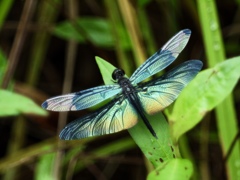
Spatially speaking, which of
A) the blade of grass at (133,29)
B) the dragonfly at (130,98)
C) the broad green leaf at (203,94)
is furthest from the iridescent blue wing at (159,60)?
the blade of grass at (133,29)

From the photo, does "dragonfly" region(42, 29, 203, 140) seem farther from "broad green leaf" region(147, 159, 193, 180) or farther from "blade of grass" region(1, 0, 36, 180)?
"blade of grass" region(1, 0, 36, 180)

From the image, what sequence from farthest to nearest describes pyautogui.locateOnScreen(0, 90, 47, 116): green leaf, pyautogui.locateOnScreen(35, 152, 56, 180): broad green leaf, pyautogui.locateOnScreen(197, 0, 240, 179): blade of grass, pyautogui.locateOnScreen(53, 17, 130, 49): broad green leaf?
pyautogui.locateOnScreen(53, 17, 130, 49): broad green leaf
pyautogui.locateOnScreen(35, 152, 56, 180): broad green leaf
pyautogui.locateOnScreen(197, 0, 240, 179): blade of grass
pyautogui.locateOnScreen(0, 90, 47, 116): green leaf

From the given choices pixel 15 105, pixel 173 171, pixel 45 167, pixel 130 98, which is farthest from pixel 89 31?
pixel 173 171

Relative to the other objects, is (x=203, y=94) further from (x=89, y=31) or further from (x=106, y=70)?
(x=89, y=31)

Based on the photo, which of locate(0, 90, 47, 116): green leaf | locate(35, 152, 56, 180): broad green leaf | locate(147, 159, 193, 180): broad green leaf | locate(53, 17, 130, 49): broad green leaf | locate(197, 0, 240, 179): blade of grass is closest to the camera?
locate(147, 159, 193, 180): broad green leaf

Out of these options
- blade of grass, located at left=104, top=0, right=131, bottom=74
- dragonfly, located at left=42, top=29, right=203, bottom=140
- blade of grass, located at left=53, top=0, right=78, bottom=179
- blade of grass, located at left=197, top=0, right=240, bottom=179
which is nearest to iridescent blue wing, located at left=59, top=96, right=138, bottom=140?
dragonfly, located at left=42, top=29, right=203, bottom=140

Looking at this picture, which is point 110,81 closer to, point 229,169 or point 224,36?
point 229,169

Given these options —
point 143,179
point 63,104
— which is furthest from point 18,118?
point 63,104
